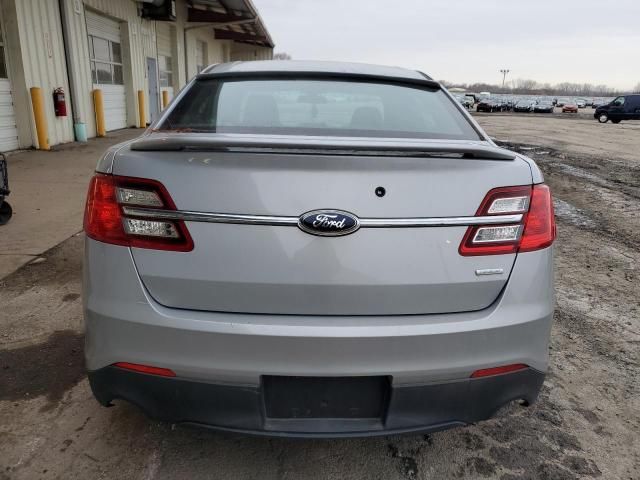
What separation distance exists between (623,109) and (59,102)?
110 feet

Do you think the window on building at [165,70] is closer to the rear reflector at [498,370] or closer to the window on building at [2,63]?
the window on building at [2,63]

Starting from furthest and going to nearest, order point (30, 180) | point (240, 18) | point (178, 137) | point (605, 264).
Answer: point (240, 18) → point (30, 180) → point (605, 264) → point (178, 137)

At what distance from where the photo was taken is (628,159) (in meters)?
12.1

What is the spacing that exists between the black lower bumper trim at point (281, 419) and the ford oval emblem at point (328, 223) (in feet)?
1.79

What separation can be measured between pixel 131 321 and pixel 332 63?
77.9 inches

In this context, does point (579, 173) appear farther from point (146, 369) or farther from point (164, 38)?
point (164, 38)

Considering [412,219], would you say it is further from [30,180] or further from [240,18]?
[240,18]

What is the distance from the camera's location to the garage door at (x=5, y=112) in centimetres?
923

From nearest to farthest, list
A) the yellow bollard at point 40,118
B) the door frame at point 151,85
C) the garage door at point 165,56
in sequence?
the yellow bollard at point 40,118 < the door frame at point 151,85 < the garage door at point 165,56

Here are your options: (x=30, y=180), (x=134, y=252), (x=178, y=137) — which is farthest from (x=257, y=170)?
(x=30, y=180)

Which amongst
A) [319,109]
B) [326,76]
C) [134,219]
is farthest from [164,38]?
[134,219]

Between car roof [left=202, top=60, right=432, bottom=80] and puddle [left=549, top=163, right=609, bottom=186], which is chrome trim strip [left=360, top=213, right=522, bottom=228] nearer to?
car roof [left=202, top=60, right=432, bottom=80]

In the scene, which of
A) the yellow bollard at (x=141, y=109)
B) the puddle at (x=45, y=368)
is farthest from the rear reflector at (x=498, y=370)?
the yellow bollard at (x=141, y=109)

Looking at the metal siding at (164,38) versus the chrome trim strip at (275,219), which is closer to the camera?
the chrome trim strip at (275,219)
